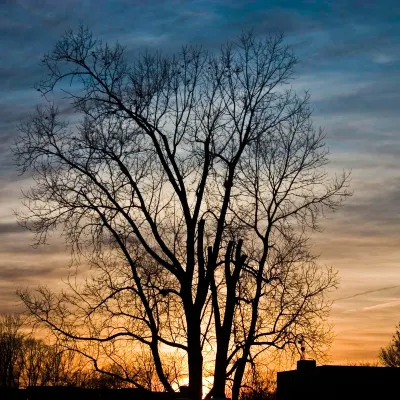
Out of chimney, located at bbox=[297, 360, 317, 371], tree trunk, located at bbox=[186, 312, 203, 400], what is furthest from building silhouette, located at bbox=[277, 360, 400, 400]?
tree trunk, located at bbox=[186, 312, 203, 400]

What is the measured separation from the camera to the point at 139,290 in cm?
3036

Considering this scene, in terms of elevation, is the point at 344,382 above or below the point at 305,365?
below

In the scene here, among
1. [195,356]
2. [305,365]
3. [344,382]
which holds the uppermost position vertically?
[305,365]

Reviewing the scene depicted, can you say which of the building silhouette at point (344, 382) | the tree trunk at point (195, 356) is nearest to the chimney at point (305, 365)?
the building silhouette at point (344, 382)

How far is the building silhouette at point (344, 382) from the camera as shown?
139 ft

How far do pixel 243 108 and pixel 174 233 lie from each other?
510cm

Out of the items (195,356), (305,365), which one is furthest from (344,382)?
(195,356)

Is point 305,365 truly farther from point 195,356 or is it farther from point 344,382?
point 195,356

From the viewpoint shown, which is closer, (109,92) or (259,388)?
(109,92)

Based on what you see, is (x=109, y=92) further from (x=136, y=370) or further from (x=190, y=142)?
(x=136, y=370)

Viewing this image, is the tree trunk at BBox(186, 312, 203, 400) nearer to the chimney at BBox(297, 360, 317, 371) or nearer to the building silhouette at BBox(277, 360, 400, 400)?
the building silhouette at BBox(277, 360, 400, 400)

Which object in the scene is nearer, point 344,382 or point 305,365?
point 344,382

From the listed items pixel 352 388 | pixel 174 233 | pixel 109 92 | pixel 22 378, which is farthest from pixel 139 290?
pixel 22 378

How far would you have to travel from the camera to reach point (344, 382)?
142ft
